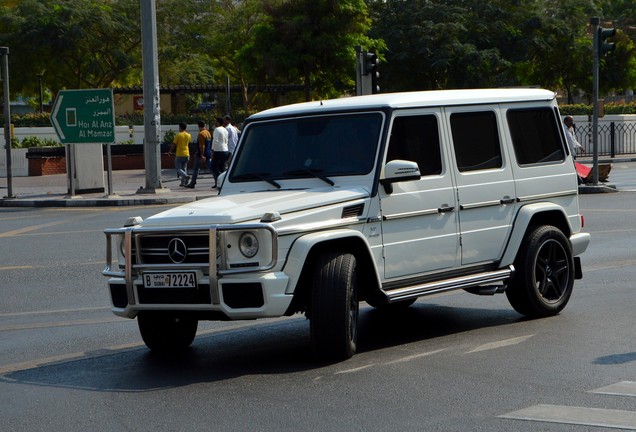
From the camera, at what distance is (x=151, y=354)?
8.78 meters

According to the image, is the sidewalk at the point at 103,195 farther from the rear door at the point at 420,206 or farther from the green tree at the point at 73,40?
the green tree at the point at 73,40

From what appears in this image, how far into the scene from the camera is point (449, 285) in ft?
29.3

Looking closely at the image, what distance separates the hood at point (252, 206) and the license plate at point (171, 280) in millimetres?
351

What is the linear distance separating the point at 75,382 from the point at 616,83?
211 feet

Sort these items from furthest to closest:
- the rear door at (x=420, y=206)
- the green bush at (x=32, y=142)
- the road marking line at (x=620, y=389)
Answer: the green bush at (x=32, y=142), the rear door at (x=420, y=206), the road marking line at (x=620, y=389)

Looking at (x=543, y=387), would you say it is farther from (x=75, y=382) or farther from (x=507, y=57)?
(x=507, y=57)

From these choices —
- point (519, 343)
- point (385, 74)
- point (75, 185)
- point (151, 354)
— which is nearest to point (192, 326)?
point (151, 354)

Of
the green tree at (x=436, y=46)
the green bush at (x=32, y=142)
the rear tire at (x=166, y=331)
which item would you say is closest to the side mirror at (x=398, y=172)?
the rear tire at (x=166, y=331)

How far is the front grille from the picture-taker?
793 cm

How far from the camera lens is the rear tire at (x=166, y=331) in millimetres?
8711

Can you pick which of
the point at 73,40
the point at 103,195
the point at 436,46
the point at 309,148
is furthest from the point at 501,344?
the point at 436,46

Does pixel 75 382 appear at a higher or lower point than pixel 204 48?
lower

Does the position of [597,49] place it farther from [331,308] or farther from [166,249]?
[166,249]

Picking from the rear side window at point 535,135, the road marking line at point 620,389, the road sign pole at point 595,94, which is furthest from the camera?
the road sign pole at point 595,94
